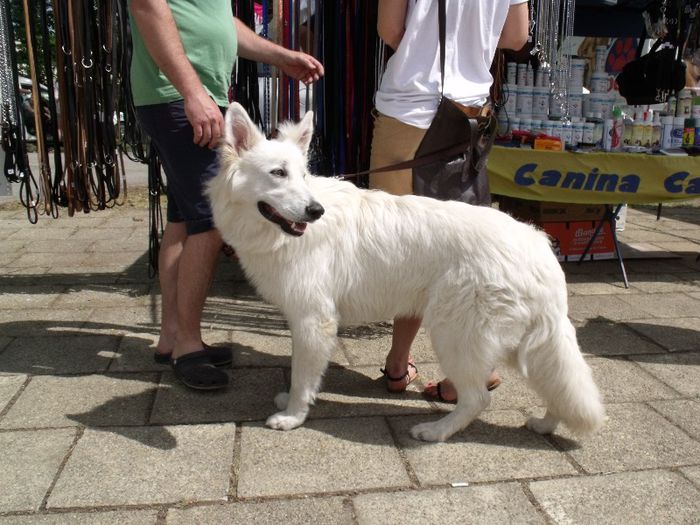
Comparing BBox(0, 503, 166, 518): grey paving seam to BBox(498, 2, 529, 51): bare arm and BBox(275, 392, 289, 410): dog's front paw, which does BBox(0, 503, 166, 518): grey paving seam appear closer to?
BBox(275, 392, 289, 410): dog's front paw

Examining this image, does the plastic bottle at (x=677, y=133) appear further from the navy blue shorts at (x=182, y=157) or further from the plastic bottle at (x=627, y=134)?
the navy blue shorts at (x=182, y=157)

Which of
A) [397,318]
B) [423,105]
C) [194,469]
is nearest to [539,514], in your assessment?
[397,318]

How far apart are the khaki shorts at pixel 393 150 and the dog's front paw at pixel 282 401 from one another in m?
1.25

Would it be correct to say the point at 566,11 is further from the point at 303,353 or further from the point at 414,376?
the point at 303,353

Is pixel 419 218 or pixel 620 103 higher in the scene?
pixel 620 103

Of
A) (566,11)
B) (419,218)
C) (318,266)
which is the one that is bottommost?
(318,266)

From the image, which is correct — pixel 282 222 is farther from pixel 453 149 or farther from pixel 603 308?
pixel 603 308

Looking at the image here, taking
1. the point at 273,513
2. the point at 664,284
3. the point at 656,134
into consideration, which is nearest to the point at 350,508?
the point at 273,513

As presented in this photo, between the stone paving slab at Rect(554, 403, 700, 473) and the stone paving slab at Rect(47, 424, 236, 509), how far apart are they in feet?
5.36

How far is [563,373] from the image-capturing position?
8.91 ft

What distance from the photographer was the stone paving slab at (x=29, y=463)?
238 centimetres

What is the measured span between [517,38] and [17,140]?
11.9 feet

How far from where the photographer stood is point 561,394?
273 centimetres

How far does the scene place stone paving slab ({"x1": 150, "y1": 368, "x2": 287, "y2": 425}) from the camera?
308cm
